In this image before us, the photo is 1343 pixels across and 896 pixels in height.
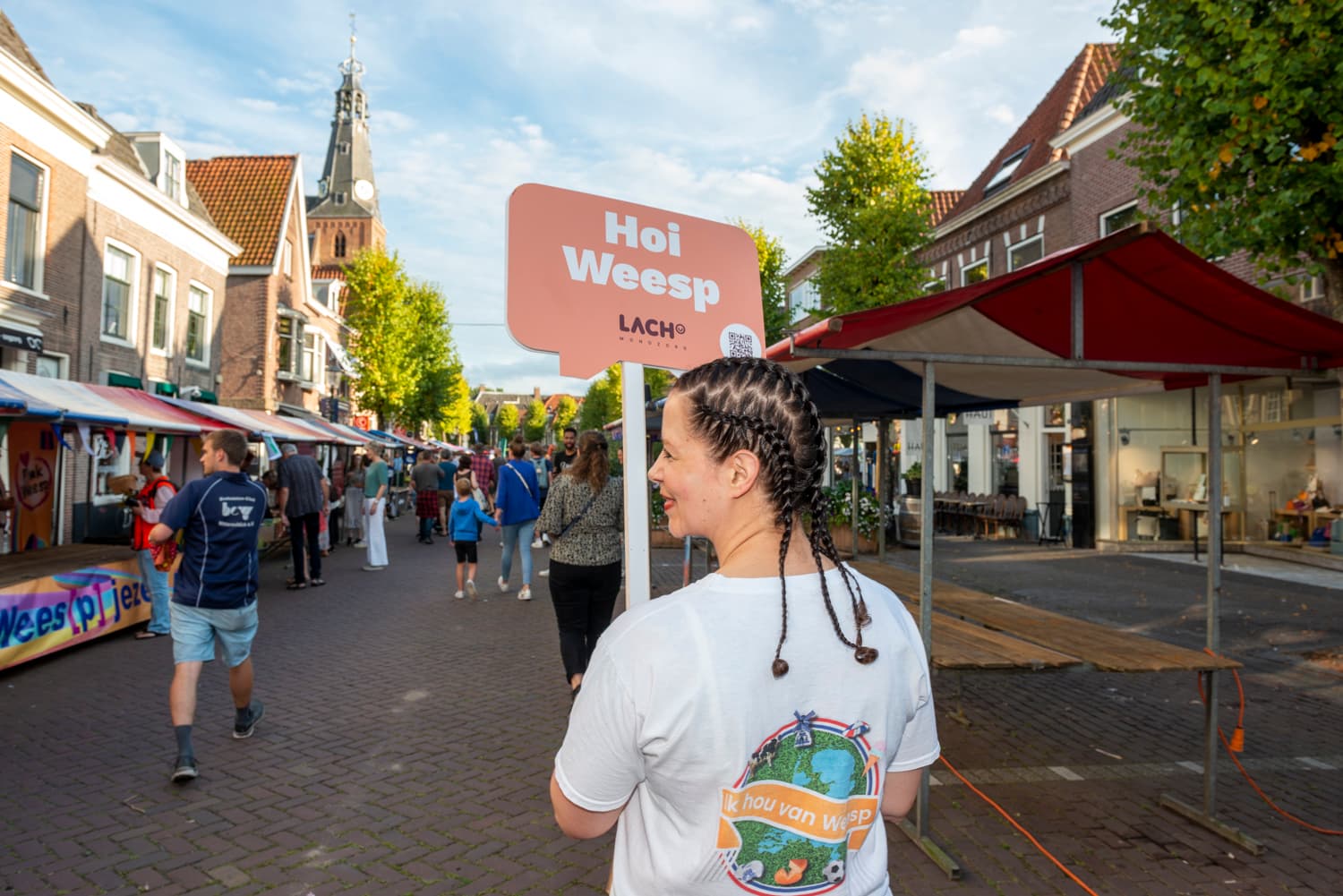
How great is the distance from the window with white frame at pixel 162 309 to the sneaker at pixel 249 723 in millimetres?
17215

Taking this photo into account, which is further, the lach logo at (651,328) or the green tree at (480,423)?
the green tree at (480,423)

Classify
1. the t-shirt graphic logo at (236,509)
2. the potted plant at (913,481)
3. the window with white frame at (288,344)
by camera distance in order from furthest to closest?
1. the window with white frame at (288,344)
2. the potted plant at (913,481)
3. the t-shirt graphic logo at (236,509)

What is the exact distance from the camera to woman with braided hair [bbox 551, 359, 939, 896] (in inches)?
45.4

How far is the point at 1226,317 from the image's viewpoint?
13.5 ft

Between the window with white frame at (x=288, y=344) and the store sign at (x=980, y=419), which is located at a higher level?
the window with white frame at (x=288, y=344)

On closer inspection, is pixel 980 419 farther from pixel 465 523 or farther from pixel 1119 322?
pixel 1119 322

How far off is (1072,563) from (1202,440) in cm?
436

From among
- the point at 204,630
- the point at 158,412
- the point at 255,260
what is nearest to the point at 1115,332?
the point at 204,630

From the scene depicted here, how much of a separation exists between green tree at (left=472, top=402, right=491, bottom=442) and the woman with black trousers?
7662cm

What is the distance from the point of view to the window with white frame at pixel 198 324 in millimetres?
21625

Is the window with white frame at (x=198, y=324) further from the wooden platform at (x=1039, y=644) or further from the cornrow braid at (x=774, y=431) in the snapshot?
the cornrow braid at (x=774, y=431)

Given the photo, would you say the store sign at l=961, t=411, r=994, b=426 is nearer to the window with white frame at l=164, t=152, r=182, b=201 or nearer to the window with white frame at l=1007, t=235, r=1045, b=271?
the window with white frame at l=1007, t=235, r=1045, b=271

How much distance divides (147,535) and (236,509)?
13.0 feet

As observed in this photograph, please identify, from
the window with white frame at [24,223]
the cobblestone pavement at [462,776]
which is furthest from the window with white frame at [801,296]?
A: the cobblestone pavement at [462,776]
